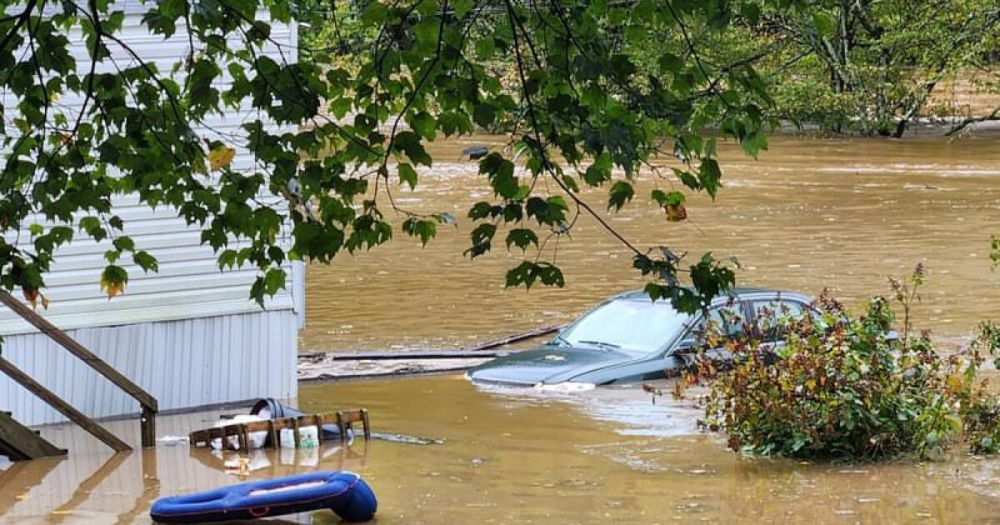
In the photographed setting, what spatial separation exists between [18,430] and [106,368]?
84 cm

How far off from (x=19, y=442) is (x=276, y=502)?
3.51 metres

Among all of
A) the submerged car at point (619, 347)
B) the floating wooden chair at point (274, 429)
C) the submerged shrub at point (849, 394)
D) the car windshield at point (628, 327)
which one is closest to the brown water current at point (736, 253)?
the car windshield at point (628, 327)

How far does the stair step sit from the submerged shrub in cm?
518

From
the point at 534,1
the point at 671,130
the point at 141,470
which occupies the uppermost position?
the point at 534,1

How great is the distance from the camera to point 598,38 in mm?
6668

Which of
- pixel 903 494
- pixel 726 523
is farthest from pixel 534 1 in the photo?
pixel 903 494

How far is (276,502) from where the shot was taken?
440 inches

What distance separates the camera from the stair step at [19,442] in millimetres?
13703

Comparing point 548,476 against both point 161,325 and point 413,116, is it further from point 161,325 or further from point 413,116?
point 413,116

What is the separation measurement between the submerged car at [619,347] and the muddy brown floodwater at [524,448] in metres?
0.25

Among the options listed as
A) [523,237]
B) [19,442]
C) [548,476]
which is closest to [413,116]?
[523,237]

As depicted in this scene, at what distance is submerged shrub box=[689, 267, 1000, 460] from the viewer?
13359mm

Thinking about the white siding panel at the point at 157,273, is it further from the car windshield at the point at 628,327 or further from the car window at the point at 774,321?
the car window at the point at 774,321

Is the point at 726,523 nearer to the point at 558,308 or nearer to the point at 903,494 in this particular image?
the point at 903,494
